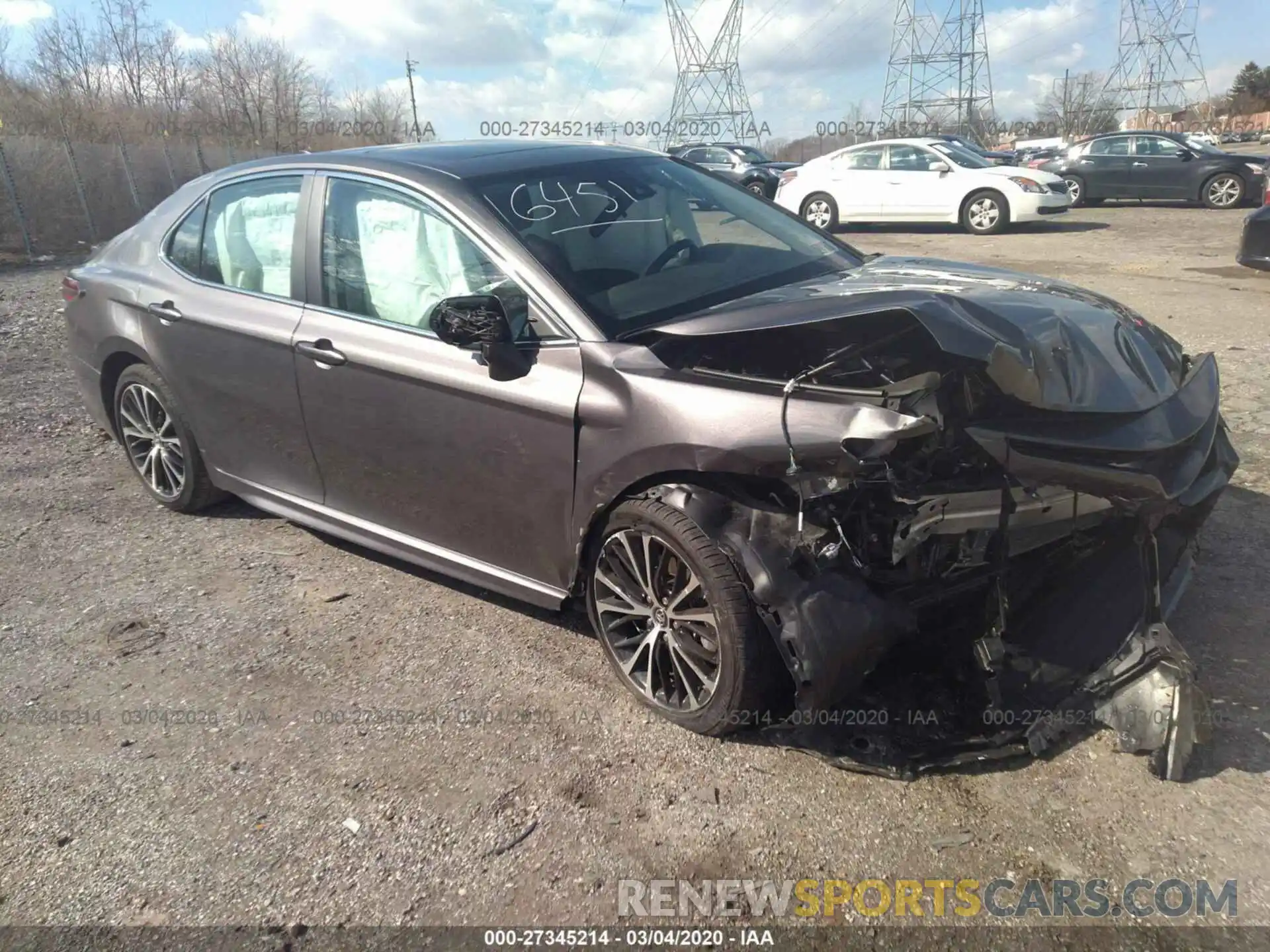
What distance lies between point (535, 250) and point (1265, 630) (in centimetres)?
287

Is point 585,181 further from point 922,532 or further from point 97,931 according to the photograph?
point 97,931

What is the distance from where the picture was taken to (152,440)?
472 cm

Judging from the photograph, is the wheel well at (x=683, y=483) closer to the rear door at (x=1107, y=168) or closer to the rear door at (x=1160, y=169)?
the rear door at (x=1160, y=169)

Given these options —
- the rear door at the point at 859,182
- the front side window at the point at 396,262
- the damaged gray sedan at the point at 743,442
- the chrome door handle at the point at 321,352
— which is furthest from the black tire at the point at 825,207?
the chrome door handle at the point at 321,352

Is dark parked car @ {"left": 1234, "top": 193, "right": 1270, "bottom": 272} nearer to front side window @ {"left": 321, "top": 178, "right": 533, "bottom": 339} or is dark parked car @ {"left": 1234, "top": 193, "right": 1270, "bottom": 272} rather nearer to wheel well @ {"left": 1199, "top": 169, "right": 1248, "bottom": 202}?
front side window @ {"left": 321, "top": 178, "right": 533, "bottom": 339}

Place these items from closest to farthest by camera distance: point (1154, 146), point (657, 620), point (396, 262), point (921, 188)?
point (657, 620), point (396, 262), point (921, 188), point (1154, 146)

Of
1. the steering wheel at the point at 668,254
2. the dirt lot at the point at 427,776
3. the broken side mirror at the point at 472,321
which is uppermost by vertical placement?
the steering wheel at the point at 668,254

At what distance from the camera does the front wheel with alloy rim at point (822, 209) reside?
17.1 metres

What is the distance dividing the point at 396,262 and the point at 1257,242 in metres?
8.45

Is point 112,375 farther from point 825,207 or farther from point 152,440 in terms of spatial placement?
point 825,207

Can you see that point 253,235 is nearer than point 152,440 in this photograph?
Yes

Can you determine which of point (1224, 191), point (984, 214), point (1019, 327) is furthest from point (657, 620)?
point (1224, 191)

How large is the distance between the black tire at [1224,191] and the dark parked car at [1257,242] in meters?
10.6

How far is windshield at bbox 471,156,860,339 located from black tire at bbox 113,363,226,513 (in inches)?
82.4
